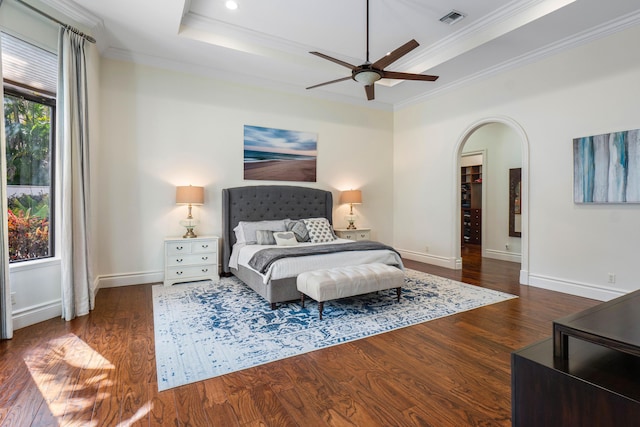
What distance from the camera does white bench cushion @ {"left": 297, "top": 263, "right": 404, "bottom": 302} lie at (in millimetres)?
3219

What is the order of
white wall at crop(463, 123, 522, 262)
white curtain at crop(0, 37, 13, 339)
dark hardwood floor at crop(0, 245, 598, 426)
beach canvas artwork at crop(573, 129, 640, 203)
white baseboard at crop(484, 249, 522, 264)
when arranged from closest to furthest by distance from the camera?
dark hardwood floor at crop(0, 245, 598, 426) < white curtain at crop(0, 37, 13, 339) < beach canvas artwork at crop(573, 129, 640, 203) < white baseboard at crop(484, 249, 522, 264) < white wall at crop(463, 123, 522, 262)

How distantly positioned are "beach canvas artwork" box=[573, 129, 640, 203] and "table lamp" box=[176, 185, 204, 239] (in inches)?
200

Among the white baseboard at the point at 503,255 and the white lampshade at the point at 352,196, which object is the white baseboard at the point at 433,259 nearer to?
the white lampshade at the point at 352,196

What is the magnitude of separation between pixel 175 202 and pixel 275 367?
341 centimetres

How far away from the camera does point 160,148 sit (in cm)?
477

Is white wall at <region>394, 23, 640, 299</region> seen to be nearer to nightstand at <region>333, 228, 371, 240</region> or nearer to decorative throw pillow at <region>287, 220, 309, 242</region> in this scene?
nightstand at <region>333, 228, 371, 240</region>

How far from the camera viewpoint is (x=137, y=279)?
15.1 ft

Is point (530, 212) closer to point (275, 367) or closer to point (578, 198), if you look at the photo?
point (578, 198)

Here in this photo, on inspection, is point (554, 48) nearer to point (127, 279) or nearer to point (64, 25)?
point (64, 25)

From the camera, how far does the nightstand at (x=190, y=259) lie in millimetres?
4484

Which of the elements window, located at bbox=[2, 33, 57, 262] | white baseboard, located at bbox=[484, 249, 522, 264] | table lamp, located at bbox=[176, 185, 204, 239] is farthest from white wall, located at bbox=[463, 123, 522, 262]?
window, located at bbox=[2, 33, 57, 262]

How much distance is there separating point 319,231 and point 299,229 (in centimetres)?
32

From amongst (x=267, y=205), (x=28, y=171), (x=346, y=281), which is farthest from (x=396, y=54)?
(x=28, y=171)

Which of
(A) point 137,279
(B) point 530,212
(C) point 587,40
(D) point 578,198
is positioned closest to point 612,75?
(C) point 587,40
